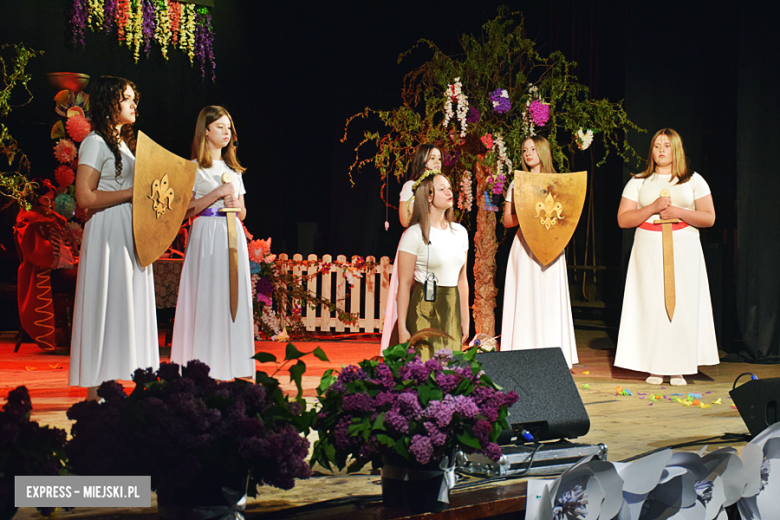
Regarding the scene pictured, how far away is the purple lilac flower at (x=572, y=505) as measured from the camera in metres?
1.86

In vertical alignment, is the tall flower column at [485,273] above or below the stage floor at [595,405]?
above

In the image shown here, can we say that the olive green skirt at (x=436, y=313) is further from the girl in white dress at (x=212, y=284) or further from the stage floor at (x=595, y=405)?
the girl in white dress at (x=212, y=284)

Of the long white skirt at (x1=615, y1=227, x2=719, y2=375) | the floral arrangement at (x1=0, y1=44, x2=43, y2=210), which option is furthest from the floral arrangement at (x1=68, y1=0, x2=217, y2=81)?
the long white skirt at (x1=615, y1=227, x2=719, y2=375)

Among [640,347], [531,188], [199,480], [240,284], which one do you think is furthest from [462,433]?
[640,347]

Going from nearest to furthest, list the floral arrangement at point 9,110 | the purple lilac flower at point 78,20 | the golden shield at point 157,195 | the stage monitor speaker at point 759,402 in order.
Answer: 1. the stage monitor speaker at point 759,402
2. the golden shield at point 157,195
3. the floral arrangement at point 9,110
4. the purple lilac flower at point 78,20

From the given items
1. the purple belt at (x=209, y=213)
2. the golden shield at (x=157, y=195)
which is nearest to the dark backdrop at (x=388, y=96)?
the purple belt at (x=209, y=213)

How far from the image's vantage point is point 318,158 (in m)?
9.45

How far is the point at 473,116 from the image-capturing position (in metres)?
5.86

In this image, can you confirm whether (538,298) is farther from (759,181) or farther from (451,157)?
(759,181)

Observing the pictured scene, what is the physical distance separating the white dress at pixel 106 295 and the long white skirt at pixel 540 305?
2388 millimetres

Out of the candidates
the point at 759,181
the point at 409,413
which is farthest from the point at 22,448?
the point at 759,181

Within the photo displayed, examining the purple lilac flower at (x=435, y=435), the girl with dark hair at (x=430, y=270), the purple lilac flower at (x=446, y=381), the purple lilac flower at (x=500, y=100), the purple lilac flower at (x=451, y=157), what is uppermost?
the purple lilac flower at (x=500, y=100)

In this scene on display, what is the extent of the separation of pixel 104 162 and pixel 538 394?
2.27 meters

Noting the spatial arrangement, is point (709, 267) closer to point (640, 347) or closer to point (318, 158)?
point (640, 347)
